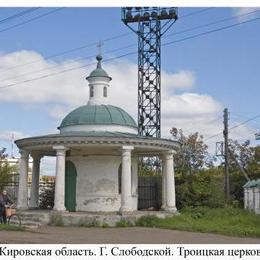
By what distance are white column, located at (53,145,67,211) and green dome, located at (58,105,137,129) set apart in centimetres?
270

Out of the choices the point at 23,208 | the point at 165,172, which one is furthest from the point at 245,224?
the point at 23,208

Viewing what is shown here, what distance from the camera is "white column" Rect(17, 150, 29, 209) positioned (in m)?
27.2

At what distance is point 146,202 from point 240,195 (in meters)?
14.2

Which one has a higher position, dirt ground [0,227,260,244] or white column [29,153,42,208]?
white column [29,153,42,208]

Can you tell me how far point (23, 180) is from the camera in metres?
27.1

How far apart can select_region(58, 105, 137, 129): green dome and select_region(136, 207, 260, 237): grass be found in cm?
550

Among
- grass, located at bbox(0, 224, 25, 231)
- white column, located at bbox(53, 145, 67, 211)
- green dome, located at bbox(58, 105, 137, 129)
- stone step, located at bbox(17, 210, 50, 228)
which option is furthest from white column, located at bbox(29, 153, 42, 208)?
grass, located at bbox(0, 224, 25, 231)

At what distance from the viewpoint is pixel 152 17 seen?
38688 mm

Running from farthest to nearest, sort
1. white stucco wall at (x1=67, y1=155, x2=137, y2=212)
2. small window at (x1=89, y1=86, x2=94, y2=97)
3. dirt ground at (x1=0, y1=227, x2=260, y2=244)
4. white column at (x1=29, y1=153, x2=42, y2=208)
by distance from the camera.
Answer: white column at (x1=29, y1=153, x2=42, y2=208) → small window at (x1=89, y1=86, x2=94, y2=97) → white stucco wall at (x1=67, y1=155, x2=137, y2=212) → dirt ground at (x1=0, y1=227, x2=260, y2=244)

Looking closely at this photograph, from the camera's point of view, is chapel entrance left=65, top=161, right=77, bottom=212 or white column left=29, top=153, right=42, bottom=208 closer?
chapel entrance left=65, top=161, right=77, bottom=212

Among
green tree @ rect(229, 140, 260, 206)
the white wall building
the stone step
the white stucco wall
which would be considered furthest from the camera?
green tree @ rect(229, 140, 260, 206)

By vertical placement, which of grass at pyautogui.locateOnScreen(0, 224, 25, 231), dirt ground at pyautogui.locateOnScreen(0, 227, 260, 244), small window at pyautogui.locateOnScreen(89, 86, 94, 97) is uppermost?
small window at pyautogui.locateOnScreen(89, 86, 94, 97)

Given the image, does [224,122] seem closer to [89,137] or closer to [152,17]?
[152,17]

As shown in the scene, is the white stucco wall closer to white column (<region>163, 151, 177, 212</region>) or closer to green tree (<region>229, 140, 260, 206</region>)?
white column (<region>163, 151, 177, 212</region>)
